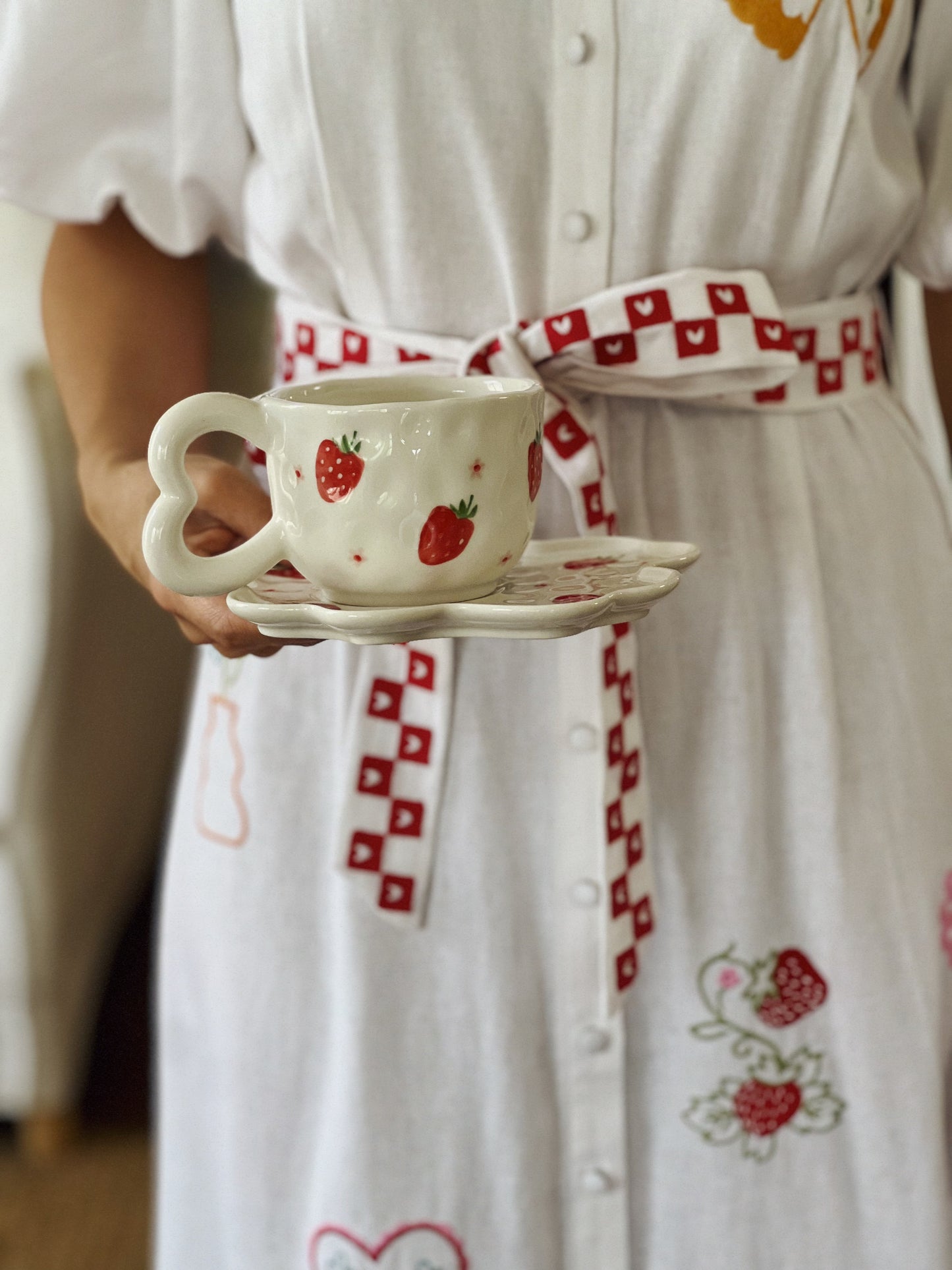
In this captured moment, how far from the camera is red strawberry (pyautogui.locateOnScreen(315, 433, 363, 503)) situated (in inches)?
14.2

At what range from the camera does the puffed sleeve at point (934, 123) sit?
52 centimetres

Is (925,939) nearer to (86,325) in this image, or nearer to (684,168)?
(684,168)

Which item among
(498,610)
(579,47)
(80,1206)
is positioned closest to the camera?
(498,610)

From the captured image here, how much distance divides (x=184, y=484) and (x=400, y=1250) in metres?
0.37

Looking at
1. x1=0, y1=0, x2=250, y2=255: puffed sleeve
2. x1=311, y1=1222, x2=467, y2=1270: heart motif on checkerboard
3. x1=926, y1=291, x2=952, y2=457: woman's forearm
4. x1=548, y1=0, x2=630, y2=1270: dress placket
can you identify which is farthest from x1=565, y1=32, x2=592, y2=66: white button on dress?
x1=311, y1=1222, x2=467, y2=1270: heart motif on checkerboard

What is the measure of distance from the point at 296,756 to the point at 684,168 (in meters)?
0.30

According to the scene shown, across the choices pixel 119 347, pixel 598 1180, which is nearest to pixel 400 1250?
pixel 598 1180

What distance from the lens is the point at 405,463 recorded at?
1.18 feet

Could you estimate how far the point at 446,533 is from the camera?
0.37 m

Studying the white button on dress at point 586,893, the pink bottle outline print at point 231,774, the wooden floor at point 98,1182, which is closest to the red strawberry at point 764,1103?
the white button on dress at point 586,893

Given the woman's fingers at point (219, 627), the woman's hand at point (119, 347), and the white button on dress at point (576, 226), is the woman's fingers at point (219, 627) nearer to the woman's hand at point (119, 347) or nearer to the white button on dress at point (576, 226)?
the woman's hand at point (119, 347)

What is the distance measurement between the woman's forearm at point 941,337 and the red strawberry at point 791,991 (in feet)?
1.07

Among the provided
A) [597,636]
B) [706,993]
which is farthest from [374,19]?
[706,993]

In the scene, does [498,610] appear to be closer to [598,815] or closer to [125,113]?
[598,815]
